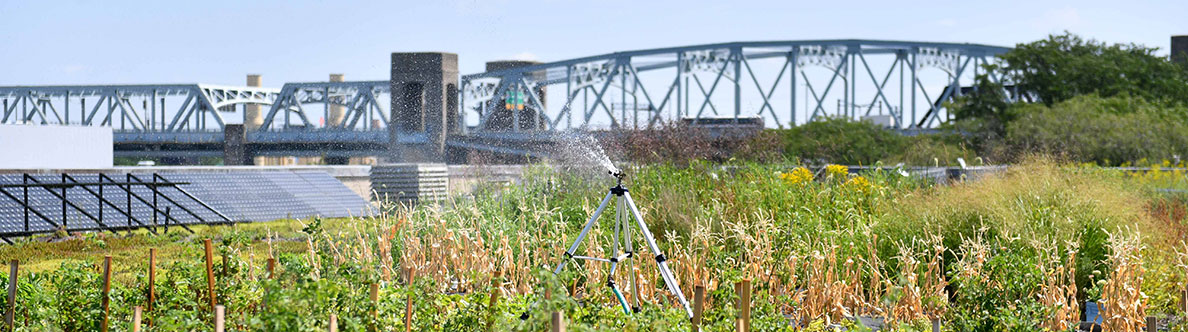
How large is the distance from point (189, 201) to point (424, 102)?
2162 inches

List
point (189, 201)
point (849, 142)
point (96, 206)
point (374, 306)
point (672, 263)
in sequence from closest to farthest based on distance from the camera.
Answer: point (374, 306), point (672, 263), point (96, 206), point (189, 201), point (849, 142)

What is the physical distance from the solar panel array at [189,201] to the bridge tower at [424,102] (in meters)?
46.9

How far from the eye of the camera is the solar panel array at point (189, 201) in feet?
47.2

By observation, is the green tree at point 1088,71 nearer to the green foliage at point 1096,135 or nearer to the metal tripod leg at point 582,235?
the green foliage at point 1096,135

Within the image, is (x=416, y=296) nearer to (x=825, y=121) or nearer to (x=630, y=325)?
(x=630, y=325)

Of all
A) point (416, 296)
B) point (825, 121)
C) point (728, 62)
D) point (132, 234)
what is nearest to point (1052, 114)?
point (825, 121)

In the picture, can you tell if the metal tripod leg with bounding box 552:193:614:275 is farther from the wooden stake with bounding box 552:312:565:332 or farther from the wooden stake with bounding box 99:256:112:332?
the wooden stake with bounding box 99:256:112:332

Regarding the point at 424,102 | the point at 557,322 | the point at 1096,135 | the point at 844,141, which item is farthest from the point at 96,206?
the point at 424,102

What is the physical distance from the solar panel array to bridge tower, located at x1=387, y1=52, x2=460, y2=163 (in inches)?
1848

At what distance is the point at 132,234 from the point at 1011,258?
38.3ft

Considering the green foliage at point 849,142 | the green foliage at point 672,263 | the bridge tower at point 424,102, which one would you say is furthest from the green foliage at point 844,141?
the bridge tower at point 424,102

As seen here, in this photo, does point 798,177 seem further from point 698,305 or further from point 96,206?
point 96,206

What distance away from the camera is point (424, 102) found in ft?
236

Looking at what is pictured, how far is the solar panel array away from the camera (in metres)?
14.4
